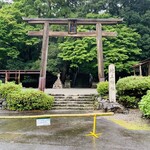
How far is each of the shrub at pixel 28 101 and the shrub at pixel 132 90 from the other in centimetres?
383

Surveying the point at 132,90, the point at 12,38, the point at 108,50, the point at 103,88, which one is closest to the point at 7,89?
the point at 103,88

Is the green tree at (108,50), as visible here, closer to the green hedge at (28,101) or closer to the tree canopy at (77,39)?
the tree canopy at (77,39)

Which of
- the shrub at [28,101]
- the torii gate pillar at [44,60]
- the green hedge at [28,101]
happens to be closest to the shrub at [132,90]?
the green hedge at [28,101]

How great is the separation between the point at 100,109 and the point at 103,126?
4103 mm

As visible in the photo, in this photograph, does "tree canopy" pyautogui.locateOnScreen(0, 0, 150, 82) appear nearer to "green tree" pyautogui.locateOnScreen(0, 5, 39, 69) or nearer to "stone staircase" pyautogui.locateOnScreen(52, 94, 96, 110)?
"green tree" pyautogui.locateOnScreen(0, 5, 39, 69)

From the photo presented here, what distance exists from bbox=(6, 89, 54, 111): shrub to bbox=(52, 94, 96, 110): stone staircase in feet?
2.33

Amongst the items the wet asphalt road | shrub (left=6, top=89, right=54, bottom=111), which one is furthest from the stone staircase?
the wet asphalt road

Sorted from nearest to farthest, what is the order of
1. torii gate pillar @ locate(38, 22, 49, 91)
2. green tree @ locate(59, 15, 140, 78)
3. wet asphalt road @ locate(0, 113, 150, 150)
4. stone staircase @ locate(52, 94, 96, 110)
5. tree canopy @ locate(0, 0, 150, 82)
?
wet asphalt road @ locate(0, 113, 150, 150), stone staircase @ locate(52, 94, 96, 110), torii gate pillar @ locate(38, 22, 49, 91), green tree @ locate(59, 15, 140, 78), tree canopy @ locate(0, 0, 150, 82)

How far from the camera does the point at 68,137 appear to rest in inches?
252

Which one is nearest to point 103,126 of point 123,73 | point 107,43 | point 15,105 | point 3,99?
point 15,105

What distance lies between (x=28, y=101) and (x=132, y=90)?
16.8 feet

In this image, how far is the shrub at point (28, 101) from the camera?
1200 centimetres

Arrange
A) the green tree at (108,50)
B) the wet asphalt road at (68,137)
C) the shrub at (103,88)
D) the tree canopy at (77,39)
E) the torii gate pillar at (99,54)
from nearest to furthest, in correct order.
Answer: the wet asphalt road at (68,137)
the shrub at (103,88)
the torii gate pillar at (99,54)
the green tree at (108,50)
the tree canopy at (77,39)

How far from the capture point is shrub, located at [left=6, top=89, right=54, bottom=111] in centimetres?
1200
